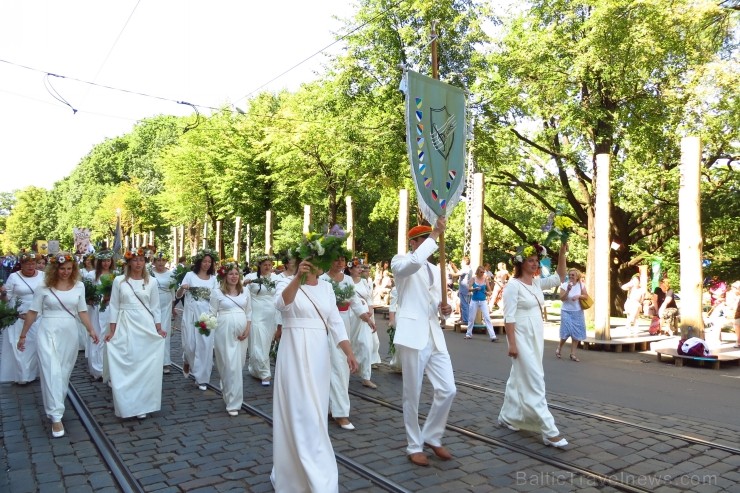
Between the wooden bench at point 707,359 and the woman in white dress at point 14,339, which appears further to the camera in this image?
the wooden bench at point 707,359

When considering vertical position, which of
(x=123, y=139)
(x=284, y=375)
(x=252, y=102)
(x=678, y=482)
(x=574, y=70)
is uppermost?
(x=123, y=139)

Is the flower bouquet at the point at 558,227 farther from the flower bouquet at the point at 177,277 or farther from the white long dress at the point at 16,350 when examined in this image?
the white long dress at the point at 16,350

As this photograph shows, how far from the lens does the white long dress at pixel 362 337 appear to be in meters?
9.62

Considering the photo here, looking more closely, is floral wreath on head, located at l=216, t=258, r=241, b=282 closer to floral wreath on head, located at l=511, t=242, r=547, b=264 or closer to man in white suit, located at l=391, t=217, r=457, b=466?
man in white suit, located at l=391, t=217, r=457, b=466

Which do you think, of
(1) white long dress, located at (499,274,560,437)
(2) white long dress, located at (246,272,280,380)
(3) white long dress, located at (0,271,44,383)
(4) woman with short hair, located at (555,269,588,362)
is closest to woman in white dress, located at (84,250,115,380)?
(3) white long dress, located at (0,271,44,383)

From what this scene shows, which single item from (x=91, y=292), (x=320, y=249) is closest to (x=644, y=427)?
(x=320, y=249)

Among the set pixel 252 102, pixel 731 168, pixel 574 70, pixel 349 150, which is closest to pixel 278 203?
pixel 252 102

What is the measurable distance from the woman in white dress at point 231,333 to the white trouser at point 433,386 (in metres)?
2.77

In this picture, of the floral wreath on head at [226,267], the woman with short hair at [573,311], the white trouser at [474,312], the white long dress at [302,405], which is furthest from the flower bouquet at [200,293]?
the white trouser at [474,312]

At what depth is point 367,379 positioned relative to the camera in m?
9.56

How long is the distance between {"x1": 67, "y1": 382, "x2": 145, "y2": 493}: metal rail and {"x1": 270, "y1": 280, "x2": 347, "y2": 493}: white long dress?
1.41 m

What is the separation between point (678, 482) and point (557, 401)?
328cm

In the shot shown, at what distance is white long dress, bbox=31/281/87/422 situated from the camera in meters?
6.84

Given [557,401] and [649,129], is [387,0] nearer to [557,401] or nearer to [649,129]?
[649,129]
